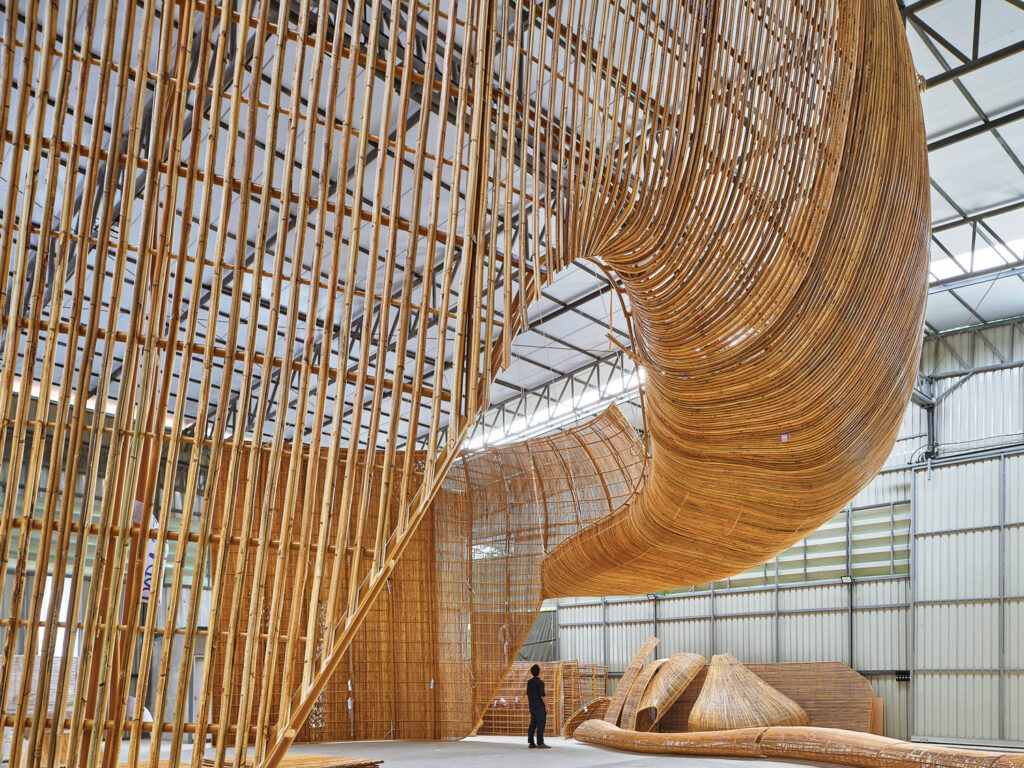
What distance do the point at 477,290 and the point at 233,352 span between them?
2.59 ft

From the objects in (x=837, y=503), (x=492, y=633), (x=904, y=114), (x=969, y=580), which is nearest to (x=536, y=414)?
(x=969, y=580)

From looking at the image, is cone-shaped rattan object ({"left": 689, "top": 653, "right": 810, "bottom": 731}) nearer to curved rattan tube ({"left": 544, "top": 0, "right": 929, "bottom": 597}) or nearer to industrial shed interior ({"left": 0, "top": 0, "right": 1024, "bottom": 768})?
industrial shed interior ({"left": 0, "top": 0, "right": 1024, "bottom": 768})

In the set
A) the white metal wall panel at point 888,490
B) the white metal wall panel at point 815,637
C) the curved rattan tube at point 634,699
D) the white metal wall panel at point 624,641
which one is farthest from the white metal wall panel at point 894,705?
the white metal wall panel at point 624,641

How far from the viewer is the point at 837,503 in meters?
6.35

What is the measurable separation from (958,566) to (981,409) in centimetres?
232

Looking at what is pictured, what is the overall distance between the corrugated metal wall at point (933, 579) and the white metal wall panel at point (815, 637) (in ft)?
0.06

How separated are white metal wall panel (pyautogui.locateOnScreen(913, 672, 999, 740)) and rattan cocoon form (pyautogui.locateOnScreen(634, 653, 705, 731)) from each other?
119 inches

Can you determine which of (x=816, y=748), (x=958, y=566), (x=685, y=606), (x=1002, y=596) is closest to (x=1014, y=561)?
(x=1002, y=596)

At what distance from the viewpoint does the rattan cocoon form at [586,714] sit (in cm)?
1133

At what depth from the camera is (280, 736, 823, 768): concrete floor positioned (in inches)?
267

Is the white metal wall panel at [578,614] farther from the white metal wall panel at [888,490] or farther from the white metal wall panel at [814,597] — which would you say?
the white metal wall panel at [888,490]

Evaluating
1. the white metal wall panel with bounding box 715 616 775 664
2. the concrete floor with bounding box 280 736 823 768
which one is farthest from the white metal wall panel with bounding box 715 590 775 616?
the concrete floor with bounding box 280 736 823 768

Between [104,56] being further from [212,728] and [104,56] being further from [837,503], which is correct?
[837,503]

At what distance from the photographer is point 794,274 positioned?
4828 mm
